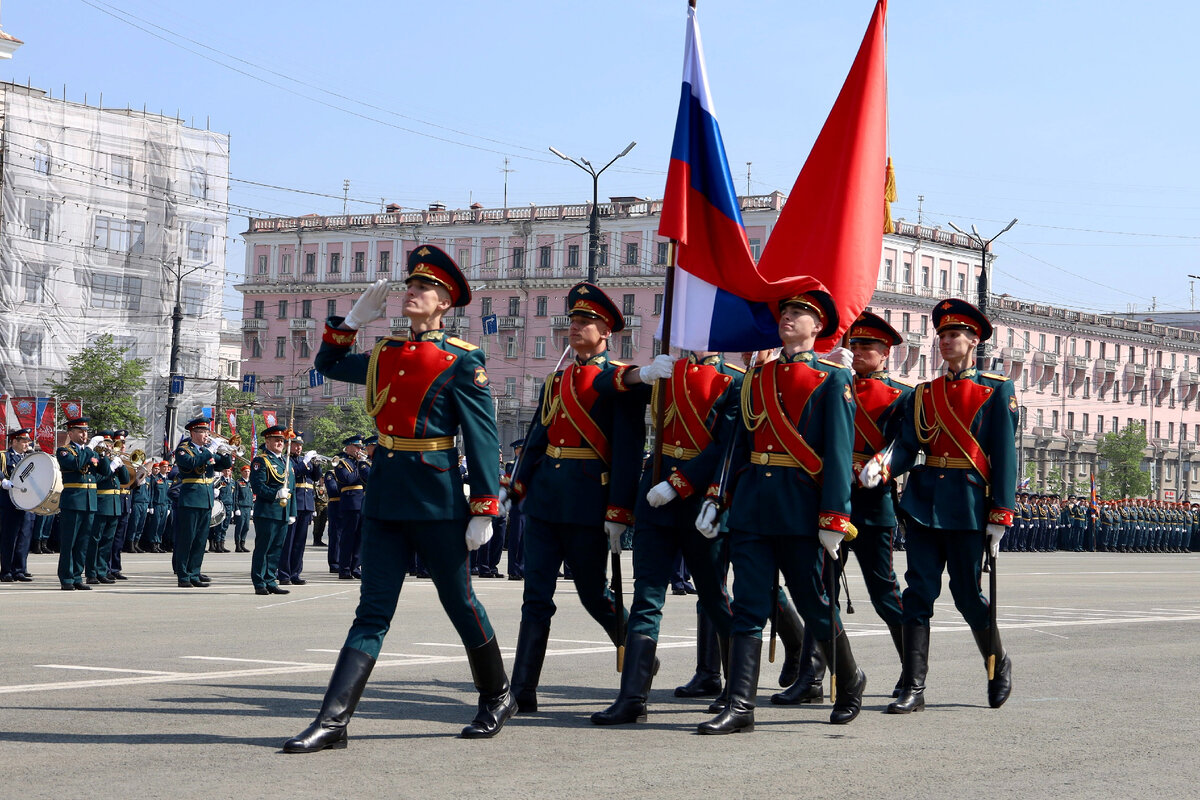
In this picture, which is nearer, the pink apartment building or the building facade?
the building facade

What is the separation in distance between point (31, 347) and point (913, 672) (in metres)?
57.1

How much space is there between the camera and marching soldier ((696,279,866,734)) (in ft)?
26.2

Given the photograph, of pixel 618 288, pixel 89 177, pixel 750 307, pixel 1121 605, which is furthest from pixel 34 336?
pixel 750 307

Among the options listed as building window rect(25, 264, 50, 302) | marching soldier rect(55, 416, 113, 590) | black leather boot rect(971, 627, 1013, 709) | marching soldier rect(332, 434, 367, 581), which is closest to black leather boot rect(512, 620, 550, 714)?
black leather boot rect(971, 627, 1013, 709)

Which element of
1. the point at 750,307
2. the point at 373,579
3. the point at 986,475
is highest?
the point at 750,307

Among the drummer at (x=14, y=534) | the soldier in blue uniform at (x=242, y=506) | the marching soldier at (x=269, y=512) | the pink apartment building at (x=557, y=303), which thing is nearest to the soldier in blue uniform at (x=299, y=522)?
→ the marching soldier at (x=269, y=512)

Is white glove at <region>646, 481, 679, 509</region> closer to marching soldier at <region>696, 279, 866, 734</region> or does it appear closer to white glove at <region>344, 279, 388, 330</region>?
marching soldier at <region>696, 279, 866, 734</region>

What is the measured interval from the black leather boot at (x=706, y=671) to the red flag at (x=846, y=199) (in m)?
3.10

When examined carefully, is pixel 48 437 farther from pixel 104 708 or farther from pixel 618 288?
pixel 618 288

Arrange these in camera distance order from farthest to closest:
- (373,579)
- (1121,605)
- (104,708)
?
(1121,605), (104,708), (373,579)

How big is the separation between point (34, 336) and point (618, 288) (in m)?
37.5

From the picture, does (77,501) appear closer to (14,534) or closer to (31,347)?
(14,534)

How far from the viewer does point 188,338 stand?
67.4m

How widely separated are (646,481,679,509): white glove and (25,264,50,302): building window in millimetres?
56480
